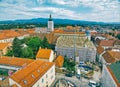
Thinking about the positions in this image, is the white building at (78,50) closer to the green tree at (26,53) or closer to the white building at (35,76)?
the green tree at (26,53)

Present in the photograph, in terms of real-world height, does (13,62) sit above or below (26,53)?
below

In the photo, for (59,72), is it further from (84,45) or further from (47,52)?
(84,45)

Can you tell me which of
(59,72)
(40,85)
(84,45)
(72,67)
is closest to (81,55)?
(84,45)

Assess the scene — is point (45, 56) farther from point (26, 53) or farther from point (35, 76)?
point (35, 76)

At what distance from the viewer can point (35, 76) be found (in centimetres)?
1619

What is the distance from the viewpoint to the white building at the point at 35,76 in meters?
14.6

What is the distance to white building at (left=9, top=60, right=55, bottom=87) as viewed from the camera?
14590 mm

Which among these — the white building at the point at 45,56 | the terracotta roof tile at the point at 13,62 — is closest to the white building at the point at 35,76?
the terracotta roof tile at the point at 13,62

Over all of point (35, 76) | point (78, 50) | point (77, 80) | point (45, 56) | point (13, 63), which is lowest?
point (77, 80)

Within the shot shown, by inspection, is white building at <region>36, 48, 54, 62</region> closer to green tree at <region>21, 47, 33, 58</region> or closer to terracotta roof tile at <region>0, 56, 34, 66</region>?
terracotta roof tile at <region>0, 56, 34, 66</region>

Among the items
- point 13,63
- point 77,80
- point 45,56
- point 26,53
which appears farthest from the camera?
point 26,53

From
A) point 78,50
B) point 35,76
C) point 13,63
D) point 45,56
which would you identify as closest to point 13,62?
point 13,63

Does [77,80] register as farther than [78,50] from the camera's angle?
No

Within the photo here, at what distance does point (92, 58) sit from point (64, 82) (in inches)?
472
